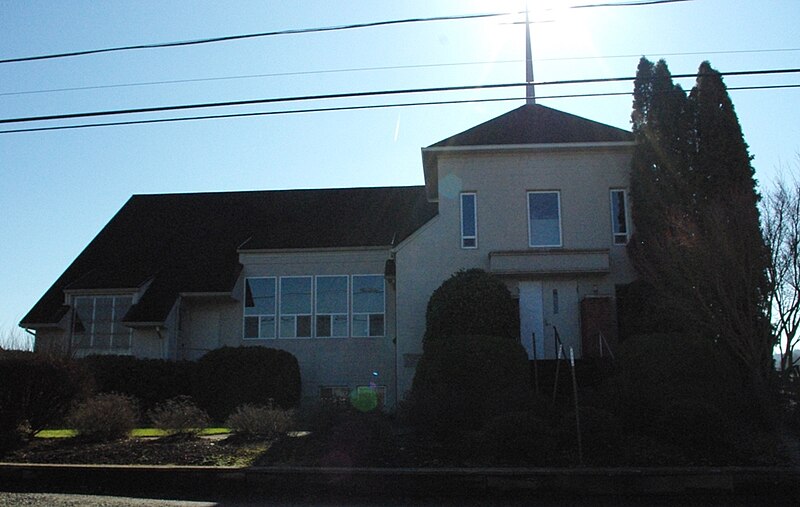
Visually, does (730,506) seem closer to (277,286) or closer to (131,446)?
(131,446)

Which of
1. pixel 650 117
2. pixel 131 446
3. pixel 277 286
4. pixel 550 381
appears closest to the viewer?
pixel 131 446

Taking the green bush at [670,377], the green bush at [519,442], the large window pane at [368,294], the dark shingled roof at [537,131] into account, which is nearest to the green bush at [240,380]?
the large window pane at [368,294]

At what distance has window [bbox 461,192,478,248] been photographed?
2061 cm

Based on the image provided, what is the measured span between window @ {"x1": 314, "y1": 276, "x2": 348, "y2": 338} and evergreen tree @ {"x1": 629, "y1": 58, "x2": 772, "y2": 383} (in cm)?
852

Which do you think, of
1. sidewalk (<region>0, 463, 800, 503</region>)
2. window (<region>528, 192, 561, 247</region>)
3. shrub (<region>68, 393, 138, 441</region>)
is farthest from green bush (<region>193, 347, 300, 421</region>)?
sidewalk (<region>0, 463, 800, 503</region>)

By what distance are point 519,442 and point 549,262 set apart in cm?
969

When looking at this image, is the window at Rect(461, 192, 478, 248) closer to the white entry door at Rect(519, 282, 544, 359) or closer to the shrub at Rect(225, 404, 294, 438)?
the white entry door at Rect(519, 282, 544, 359)

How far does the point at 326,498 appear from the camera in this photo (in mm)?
10133

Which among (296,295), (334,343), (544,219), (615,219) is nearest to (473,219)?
(544,219)

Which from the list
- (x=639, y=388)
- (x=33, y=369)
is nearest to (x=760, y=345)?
(x=639, y=388)

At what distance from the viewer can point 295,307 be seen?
23.2m

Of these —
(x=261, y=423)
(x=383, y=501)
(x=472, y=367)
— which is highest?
(x=472, y=367)

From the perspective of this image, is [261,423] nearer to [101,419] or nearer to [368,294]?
[101,419]

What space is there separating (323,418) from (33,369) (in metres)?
4.78
